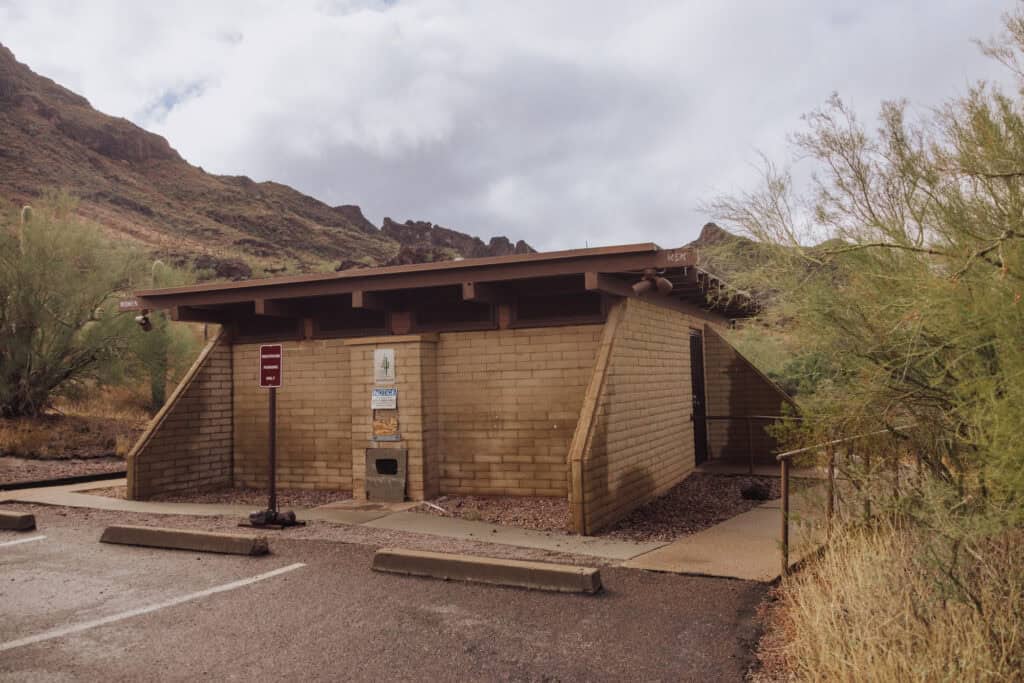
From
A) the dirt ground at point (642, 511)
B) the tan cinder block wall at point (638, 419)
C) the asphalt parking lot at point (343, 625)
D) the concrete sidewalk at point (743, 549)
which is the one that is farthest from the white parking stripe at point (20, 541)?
the concrete sidewalk at point (743, 549)

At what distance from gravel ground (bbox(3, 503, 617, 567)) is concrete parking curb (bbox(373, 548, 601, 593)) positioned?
0.65 m

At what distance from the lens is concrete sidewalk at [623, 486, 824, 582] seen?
6.27 metres

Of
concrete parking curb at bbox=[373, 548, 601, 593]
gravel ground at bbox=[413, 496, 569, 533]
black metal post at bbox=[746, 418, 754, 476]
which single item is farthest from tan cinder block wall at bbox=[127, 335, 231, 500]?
black metal post at bbox=[746, 418, 754, 476]

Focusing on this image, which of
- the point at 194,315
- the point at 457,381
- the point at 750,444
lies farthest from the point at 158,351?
the point at 750,444

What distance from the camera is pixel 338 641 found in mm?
4832

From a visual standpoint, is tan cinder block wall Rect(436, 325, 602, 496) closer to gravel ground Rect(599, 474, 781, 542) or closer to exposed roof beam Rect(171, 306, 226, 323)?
gravel ground Rect(599, 474, 781, 542)

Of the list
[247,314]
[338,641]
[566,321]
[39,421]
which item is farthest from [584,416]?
[39,421]

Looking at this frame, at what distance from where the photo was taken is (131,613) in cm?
553

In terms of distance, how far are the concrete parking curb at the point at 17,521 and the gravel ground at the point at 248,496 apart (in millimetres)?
2158

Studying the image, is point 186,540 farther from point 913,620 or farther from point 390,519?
point 913,620

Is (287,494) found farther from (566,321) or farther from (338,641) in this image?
(338,641)

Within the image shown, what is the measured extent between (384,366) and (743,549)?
5.70 m

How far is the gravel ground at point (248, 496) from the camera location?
35.2 ft

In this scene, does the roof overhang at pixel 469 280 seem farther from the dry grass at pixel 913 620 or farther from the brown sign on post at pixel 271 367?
the dry grass at pixel 913 620
